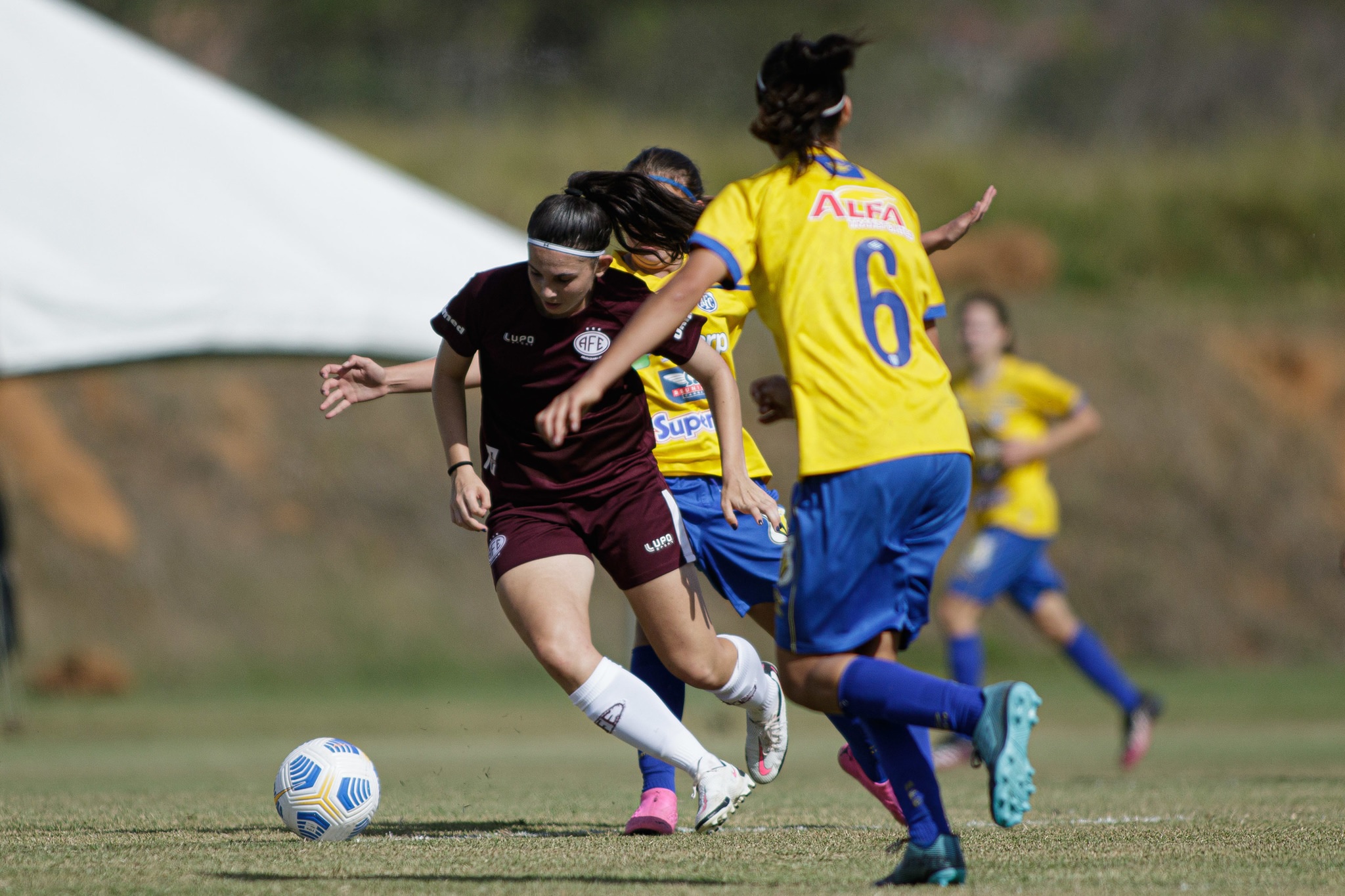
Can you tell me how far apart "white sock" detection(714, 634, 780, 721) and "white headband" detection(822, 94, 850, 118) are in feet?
5.49

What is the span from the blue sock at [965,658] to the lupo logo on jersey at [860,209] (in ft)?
17.0

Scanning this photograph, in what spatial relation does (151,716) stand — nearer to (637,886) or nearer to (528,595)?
(528,595)

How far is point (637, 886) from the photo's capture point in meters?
3.57

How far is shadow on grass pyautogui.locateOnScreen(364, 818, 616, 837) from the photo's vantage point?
482 centimetres

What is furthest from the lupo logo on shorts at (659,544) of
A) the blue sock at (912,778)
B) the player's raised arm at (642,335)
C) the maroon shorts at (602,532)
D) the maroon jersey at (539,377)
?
the blue sock at (912,778)

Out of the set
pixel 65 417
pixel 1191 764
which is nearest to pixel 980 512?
pixel 1191 764

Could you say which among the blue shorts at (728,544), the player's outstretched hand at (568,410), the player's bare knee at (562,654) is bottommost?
the player's bare knee at (562,654)

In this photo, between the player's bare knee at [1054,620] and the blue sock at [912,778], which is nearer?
the blue sock at [912,778]

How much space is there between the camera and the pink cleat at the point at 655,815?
485 cm

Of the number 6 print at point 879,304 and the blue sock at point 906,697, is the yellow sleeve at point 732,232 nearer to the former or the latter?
the number 6 print at point 879,304

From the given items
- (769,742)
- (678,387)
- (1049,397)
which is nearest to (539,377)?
(678,387)

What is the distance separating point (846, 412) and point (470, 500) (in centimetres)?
128

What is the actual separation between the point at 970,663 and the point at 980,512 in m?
0.91

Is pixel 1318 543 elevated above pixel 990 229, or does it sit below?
below
